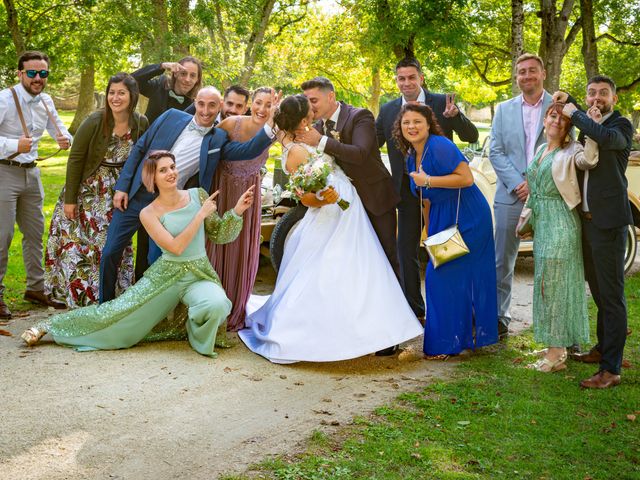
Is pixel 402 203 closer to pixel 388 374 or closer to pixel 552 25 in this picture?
pixel 388 374

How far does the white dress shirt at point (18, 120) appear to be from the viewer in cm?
671

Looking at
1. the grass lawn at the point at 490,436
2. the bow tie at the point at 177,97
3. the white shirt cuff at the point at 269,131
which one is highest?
the bow tie at the point at 177,97

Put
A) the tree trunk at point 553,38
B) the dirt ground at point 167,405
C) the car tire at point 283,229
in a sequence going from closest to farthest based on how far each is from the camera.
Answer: the dirt ground at point 167,405 < the car tire at point 283,229 < the tree trunk at point 553,38

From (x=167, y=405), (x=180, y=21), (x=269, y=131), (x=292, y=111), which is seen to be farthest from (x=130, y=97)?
(x=180, y=21)

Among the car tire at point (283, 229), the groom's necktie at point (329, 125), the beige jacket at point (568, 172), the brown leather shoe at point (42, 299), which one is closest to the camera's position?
the beige jacket at point (568, 172)

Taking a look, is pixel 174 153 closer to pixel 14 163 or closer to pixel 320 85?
pixel 320 85

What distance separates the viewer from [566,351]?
20.0ft

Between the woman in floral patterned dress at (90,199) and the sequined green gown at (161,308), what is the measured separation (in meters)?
1.09

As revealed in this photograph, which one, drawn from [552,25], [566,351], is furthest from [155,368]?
[552,25]

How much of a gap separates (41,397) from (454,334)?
9.93ft

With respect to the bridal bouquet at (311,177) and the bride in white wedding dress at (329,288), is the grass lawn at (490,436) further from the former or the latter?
the bridal bouquet at (311,177)

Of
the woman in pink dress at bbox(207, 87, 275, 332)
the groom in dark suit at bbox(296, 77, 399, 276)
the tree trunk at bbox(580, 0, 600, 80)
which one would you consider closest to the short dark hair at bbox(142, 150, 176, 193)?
the woman in pink dress at bbox(207, 87, 275, 332)

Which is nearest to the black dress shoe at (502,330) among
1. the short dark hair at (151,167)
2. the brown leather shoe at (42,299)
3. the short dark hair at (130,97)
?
the short dark hair at (151,167)

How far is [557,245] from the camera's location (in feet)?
18.7
